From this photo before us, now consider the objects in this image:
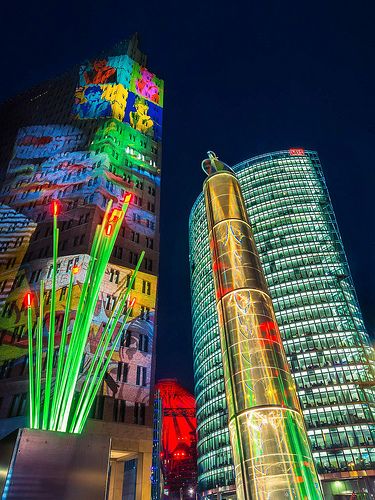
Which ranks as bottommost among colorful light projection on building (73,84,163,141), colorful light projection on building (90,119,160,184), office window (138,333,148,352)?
office window (138,333,148,352)

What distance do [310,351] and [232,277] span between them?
64.5 m

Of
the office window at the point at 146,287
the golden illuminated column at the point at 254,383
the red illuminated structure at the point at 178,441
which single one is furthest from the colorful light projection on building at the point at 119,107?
the red illuminated structure at the point at 178,441

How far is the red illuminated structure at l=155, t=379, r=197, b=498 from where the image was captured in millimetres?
104875

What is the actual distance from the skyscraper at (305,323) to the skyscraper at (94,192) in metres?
46.6

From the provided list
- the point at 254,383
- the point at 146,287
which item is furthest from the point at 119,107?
the point at 254,383

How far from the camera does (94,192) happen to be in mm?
44438

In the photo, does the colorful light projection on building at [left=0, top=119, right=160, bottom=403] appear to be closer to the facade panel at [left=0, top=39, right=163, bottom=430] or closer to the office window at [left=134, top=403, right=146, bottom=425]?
the facade panel at [left=0, top=39, right=163, bottom=430]

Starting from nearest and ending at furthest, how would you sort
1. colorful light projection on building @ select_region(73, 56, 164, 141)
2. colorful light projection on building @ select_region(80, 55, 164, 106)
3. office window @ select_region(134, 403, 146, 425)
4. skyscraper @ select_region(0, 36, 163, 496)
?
office window @ select_region(134, 403, 146, 425), skyscraper @ select_region(0, 36, 163, 496), colorful light projection on building @ select_region(73, 56, 164, 141), colorful light projection on building @ select_region(80, 55, 164, 106)

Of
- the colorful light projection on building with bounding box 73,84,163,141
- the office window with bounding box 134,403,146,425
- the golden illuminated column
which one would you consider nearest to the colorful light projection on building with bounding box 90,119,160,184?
the colorful light projection on building with bounding box 73,84,163,141

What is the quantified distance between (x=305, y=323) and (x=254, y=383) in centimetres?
6946

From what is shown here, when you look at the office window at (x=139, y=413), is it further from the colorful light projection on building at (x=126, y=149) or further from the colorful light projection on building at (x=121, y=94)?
the colorful light projection on building at (x=121, y=94)

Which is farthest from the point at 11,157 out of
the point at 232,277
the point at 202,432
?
the point at 202,432

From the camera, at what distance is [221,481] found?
7625cm

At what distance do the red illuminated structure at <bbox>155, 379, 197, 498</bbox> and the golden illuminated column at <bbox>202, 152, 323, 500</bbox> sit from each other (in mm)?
91497
